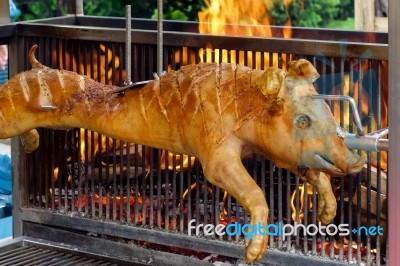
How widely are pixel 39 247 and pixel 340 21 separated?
26.8 feet

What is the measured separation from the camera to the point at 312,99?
10.6 feet

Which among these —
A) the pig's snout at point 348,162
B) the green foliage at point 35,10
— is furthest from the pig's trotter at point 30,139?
the green foliage at point 35,10

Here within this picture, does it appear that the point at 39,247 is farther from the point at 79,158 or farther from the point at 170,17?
the point at 170,17

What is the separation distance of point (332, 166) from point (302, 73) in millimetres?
334

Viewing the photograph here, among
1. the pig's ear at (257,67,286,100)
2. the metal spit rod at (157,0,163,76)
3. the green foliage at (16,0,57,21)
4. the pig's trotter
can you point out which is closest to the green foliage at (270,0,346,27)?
the green foliage at (16,0,57,21)

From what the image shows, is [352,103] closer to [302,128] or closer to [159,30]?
[302,128]

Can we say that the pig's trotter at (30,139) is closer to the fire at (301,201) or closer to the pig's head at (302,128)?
the pig's head at (302,128)

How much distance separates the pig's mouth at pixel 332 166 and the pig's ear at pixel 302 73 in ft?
0.85

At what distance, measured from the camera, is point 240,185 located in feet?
10.9

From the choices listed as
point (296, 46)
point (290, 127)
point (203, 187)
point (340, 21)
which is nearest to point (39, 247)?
point (203, 187)

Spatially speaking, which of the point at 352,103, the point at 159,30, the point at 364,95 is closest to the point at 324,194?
the point at 352,103

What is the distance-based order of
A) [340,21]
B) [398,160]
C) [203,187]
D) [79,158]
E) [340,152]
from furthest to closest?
[340,21] < [79,158] < [203,187] < [340,152] < [398,160]

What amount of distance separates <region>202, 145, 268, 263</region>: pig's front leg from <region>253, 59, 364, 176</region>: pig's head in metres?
0.13

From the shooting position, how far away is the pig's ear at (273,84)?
311cm
